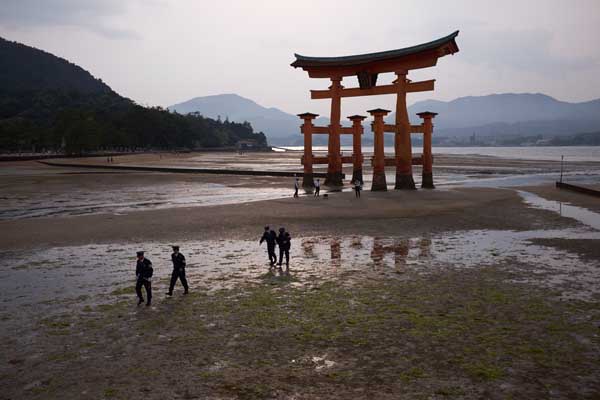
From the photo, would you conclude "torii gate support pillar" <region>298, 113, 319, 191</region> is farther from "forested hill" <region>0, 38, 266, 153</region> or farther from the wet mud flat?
"forested hill" <region>0, 38, 266, 153</region>

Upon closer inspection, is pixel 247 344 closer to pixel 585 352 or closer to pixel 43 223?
pixel 585 352

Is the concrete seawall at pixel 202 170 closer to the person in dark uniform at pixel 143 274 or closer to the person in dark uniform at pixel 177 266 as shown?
the person in dark uniform at pixel 177 266

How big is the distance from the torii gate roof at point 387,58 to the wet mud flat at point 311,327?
19449 millimetres

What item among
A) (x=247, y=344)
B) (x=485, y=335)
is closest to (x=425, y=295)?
(x=485, y=335)

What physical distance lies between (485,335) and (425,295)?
2323 millimetres

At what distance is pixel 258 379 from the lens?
21.0 feet

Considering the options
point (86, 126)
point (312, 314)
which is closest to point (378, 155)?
point (312, 314)

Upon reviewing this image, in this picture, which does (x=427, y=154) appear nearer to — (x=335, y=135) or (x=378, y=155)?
(x=378, y=155)

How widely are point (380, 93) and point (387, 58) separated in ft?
9.37

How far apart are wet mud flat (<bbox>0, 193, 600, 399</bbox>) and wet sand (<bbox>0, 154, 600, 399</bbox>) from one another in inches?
1.3

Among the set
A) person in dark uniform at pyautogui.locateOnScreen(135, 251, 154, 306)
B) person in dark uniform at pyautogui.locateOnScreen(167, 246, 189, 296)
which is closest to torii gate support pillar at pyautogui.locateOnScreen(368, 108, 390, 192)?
person in dark uniform at pyautogui.locateOnScreen(167, 246, 189, 296)

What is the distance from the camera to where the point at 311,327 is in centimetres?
828

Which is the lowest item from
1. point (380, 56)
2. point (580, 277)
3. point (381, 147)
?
point (580, 277)

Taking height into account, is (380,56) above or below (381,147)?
above
